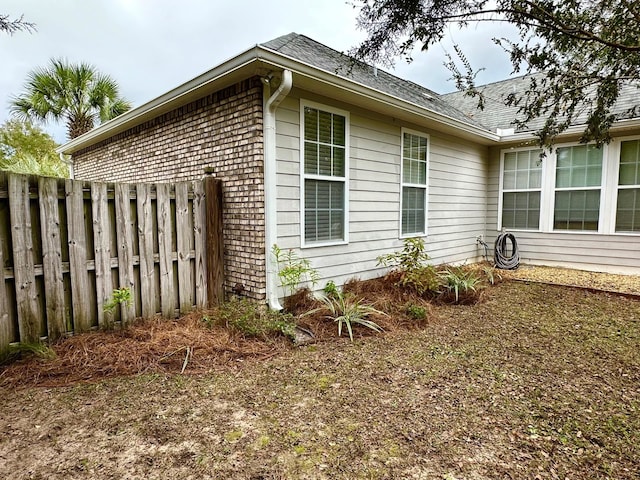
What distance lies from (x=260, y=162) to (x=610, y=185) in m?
6.89

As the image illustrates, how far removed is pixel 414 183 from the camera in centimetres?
640

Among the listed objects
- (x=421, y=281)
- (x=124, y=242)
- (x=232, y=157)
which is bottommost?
(x=421, y=281)

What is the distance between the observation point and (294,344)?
11.9 feet

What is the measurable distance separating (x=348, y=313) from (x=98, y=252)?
2700mm

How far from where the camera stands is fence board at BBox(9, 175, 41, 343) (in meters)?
3.01

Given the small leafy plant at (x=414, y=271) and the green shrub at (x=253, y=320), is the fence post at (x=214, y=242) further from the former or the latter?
the small leafy plant at (x=414, y=271)

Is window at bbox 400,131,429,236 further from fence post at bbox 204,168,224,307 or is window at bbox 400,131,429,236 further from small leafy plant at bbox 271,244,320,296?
fence post at bbox 204,168,224,307

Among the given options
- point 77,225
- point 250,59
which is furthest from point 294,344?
point 250,59

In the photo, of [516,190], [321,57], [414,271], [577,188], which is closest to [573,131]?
[577,188]

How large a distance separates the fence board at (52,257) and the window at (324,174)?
8.53 ft

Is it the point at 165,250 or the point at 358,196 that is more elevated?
the point at 358,196

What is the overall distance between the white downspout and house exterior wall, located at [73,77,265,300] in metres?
0.06

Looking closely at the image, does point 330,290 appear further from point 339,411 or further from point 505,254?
point 505,254

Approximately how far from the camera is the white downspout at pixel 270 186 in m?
4.06
